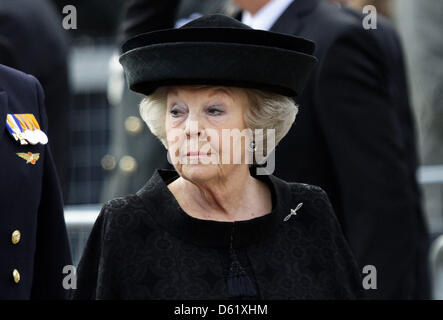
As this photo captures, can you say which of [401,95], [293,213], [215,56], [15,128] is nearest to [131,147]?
[401,95]

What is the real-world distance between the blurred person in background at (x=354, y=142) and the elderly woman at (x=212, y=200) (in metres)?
1.10

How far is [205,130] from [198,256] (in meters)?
0.37

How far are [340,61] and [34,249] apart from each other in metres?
1.70

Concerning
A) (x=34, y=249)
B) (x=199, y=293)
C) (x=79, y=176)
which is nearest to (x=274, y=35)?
(x=199, y=293)

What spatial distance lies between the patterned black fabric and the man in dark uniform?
0.31 metres

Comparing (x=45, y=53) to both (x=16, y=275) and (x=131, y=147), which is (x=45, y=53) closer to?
(x=131, y=147)

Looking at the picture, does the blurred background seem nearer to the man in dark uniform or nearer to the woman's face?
the man in dark uniform

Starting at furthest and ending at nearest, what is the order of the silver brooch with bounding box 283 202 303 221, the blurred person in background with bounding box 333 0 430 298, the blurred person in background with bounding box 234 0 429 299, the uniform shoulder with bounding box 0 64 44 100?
the blurred person in background with bounding box 333 0 430 298 < the blurred person in background with bounding box 234 0 429 299 < the uniform shoulder with bounding box 0 64 44 100 < the silver brooch with bounding box 283 202 303 221

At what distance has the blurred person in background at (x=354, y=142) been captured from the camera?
5301 millimetres

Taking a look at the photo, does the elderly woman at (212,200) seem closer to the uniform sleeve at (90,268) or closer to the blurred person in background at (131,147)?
the uniform sleeve at (90,268)

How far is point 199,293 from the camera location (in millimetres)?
3857

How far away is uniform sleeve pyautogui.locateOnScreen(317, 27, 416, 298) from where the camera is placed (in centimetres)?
532

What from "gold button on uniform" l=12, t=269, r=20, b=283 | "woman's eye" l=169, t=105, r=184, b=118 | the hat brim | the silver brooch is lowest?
"gold button on uniform" l=12, t=269, r=20, b=283

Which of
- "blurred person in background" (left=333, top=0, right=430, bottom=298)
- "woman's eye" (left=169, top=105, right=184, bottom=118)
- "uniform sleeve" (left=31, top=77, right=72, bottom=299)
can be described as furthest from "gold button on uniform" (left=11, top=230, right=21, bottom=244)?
"blurred person in background" (left=333, top=0, right=430, bottom=298)
